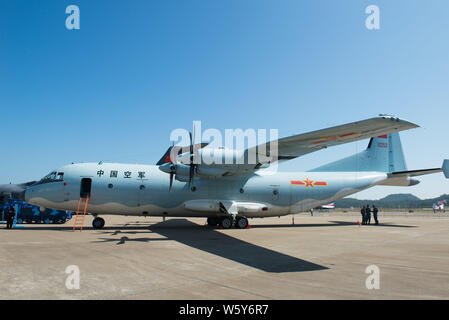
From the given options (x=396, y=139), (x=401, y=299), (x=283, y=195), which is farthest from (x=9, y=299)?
(x=396, y=139)

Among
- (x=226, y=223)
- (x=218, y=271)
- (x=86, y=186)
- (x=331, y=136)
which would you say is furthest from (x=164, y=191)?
(x=218, y=271)

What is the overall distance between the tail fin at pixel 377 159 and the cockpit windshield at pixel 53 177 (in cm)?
1716

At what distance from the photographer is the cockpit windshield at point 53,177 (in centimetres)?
1731

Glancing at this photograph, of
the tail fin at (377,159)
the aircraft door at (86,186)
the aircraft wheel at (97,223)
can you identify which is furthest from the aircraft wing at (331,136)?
the aircraft wheel at (97,223)

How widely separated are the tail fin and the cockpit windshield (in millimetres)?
17161

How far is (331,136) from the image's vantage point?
36.1 ft

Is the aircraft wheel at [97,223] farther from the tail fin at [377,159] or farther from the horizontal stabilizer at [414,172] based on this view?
the horizontal stabilizer at [414,172]

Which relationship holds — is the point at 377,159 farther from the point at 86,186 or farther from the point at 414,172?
the point at 86,186

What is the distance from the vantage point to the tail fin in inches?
831

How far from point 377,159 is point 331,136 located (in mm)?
12906

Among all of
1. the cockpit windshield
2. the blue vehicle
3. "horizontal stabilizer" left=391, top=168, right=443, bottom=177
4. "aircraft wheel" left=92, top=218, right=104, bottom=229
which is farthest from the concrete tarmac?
the blue vehicle

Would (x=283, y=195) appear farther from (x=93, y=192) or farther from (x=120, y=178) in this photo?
(x=93, y=192)

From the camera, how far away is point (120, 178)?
57.5 ft

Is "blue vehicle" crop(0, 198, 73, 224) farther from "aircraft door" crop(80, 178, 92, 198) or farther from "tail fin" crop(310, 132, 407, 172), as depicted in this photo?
"tail fin" crop(310, 132, 407, 172)
